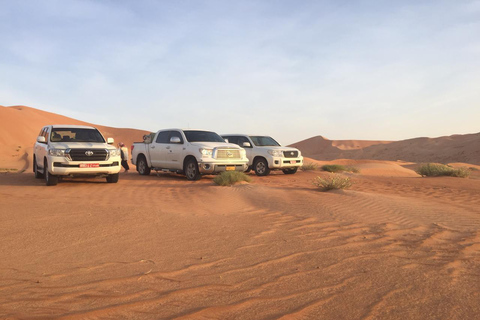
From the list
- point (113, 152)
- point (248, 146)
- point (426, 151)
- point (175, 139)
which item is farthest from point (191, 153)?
point (426, 151)

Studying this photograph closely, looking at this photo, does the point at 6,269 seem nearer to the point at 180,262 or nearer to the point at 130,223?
the point at 180,262

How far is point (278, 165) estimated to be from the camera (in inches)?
630

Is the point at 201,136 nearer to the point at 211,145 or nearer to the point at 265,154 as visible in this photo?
the point at 211,145

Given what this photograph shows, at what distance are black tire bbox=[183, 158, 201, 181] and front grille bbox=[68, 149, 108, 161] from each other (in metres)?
2.98

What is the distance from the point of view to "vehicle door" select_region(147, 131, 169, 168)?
49.8 feet

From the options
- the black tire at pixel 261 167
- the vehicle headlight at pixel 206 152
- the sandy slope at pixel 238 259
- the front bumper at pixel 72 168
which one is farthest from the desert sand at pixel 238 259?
the black tire at pixel 261 167

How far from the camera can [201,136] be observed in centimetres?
1485

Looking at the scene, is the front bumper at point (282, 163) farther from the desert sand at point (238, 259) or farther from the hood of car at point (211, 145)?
the desert sand at point (238, 259)

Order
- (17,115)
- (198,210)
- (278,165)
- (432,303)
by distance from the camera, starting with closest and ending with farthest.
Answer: (432,303), (198,210), (278,165), (17,115)

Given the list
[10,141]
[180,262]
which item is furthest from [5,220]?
[10,141]

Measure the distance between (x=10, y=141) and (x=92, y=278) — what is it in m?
37.1

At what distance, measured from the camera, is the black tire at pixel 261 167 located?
52.9 feet

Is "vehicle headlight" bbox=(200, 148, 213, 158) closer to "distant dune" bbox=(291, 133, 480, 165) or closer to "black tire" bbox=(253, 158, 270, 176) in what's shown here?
"black tire" bbox=(253, 158, 270, 176)

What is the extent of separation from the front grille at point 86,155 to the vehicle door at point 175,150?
2836 mm
